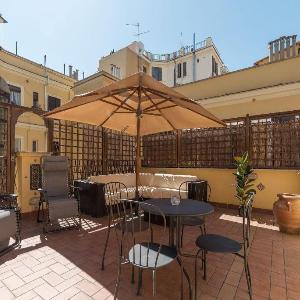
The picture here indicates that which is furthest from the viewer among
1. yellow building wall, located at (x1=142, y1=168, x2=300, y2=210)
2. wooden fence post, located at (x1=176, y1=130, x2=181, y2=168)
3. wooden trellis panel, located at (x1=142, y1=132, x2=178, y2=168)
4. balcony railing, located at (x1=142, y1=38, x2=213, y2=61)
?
balcony railing, located at (x1=142, y1=38, x2=213, y2=61)

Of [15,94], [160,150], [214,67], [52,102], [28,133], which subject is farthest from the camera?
[214,67]

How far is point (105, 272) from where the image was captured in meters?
2.68

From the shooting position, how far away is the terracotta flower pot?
4.10m

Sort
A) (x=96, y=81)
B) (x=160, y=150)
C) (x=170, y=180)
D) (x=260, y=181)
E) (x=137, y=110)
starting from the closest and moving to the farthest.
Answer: (x=137, y=110), (x=260, y=181), (x=170, y=180), (x=160, y=150), (x=96, y=81)

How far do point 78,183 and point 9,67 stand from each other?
13392 mm

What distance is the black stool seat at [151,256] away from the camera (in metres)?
1.87

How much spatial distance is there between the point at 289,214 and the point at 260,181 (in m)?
1.73

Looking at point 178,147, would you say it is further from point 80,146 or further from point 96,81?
point 96,81

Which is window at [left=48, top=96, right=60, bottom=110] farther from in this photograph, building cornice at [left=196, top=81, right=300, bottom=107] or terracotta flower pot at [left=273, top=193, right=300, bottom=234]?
terracotta flower pot at [left=273, top=193, right=300, bottom=234]

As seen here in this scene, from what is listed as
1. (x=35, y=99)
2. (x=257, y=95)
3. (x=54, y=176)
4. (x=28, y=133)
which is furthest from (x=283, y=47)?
(x=28, y=133)

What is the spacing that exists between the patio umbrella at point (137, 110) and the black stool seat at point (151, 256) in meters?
1.61

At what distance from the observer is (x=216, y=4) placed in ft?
26.6

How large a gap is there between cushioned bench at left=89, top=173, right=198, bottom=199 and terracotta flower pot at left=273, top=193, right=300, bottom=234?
1976mm

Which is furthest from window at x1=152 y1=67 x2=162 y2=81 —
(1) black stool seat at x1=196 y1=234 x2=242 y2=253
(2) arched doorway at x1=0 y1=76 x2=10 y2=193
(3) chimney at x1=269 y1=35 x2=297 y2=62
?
(1) black stool seat at x1=196 y1=234 x2=242 y2=253
